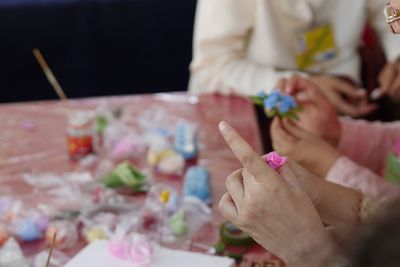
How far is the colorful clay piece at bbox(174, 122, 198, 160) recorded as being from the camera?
1.46 m

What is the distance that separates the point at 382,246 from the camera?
0.41 meters

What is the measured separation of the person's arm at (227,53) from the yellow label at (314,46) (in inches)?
3.9

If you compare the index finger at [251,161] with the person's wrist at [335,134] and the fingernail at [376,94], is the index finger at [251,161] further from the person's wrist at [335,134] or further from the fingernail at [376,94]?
the fingernail at [376,94]

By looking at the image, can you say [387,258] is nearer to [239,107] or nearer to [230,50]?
[239,107]

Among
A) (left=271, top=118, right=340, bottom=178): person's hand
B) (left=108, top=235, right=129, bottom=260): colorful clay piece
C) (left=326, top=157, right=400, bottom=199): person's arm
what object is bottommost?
(left=108, top=235, right=129, bottom=260): colorful clay piece

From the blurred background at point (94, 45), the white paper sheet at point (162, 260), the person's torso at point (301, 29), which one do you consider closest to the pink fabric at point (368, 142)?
the person's torso at point (301, 29)

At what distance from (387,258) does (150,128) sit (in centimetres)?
125

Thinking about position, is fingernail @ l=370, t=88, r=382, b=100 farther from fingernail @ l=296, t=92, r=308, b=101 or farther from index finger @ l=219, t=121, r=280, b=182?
index finger @ l=219, t=121, r=280, b=182

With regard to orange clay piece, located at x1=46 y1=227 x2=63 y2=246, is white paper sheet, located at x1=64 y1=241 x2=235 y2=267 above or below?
above

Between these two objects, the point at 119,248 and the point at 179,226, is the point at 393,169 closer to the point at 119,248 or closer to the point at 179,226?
the point at 179,226

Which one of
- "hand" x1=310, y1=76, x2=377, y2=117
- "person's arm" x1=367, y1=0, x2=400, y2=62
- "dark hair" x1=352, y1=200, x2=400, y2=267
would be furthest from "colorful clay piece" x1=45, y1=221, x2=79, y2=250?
"person's arm" x1=367, y1=0, x2=400, y2=62

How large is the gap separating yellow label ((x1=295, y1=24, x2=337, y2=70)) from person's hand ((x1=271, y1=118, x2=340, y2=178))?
65 cm

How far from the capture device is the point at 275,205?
0.80 meters

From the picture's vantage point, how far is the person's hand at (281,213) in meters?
0.80
